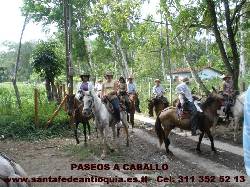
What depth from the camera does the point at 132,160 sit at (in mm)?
11039

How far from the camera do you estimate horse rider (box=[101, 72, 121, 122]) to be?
41.4ft

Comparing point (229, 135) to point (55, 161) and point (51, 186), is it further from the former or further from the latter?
point (51, 186)

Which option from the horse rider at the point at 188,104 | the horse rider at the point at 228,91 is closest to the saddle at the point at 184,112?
the horse rider at the point at 188,104

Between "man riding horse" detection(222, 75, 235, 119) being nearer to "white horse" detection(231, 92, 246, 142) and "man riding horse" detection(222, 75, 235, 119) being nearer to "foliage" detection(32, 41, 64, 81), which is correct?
"white horse" detection(231, 92, 246, 142)

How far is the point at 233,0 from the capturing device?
1582cm

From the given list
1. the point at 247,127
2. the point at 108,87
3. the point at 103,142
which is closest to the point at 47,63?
the point at 108,87

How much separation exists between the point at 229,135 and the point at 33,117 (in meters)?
7.49

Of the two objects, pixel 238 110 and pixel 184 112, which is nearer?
pixel 184 112

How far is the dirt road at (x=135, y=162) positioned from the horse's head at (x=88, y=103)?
3.98 feet

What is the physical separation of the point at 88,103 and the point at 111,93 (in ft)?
4.08

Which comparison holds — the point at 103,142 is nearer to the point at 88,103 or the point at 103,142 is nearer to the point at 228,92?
the point at 88,103

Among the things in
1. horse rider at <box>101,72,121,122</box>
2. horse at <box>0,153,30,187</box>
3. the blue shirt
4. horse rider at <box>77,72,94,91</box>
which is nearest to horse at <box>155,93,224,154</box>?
horse rider at <box>101,72,121,122</box>

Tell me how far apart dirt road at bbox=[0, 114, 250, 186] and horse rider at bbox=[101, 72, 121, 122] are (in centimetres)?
116

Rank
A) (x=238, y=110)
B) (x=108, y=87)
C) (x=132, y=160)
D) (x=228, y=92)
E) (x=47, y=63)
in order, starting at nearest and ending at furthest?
1. (x=132, y=160)
2. (x=108, y=87)
3. (x=238, y=110)
4. (x=228, y=92)
5. (x=47, y=63)
